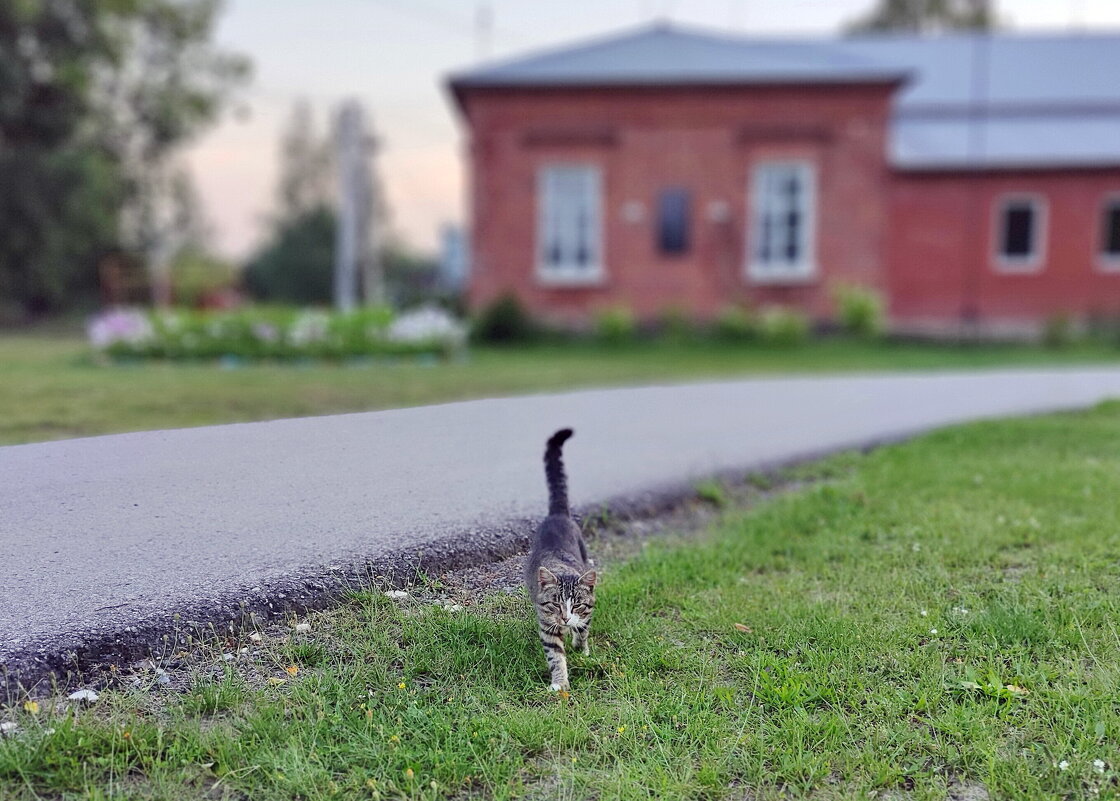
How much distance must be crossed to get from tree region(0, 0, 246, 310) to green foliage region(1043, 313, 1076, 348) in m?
19.0

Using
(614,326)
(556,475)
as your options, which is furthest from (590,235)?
(556,475)

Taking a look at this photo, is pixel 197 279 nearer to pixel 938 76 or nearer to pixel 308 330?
pixel 308 330

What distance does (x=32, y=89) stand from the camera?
50.3 ft

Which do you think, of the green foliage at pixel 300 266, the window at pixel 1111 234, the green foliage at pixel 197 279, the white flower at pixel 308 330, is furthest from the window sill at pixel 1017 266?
the green foliage at pixel 300 266

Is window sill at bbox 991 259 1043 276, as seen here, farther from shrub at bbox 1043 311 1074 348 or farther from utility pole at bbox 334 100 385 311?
utility pole at bbox 334 100 385 311

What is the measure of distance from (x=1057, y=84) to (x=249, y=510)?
26.6 metres

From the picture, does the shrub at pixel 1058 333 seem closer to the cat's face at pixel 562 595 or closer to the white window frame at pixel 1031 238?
the white window frame at pixel 1031 238

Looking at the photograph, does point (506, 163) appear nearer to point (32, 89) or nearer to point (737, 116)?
point (737, 116)

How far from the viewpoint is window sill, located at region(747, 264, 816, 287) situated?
19.8 meters

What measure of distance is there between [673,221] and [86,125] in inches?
514

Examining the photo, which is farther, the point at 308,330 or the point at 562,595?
the point at 308,330

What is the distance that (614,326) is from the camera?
18.0 meters

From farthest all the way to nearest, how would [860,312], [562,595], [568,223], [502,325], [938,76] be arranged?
[938,76]
[568,223]
[502,325]
[860,312]
[562,595]

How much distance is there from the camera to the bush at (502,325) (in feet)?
61.3
